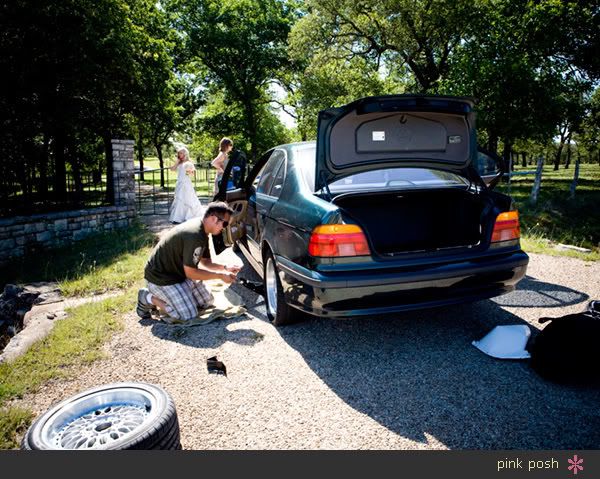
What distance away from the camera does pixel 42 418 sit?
2.31 m

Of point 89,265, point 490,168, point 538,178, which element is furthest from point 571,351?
point 538,178

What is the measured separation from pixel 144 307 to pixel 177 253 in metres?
0.77

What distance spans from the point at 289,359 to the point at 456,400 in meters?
1.31

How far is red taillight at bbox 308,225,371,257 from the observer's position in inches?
117

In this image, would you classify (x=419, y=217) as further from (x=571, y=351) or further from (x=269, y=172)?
(x=571, y=351)

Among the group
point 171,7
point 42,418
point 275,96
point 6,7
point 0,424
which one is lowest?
point 0,424

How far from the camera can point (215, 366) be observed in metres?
3.26

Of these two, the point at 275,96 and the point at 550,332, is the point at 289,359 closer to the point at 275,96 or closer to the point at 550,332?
the point at 550,332

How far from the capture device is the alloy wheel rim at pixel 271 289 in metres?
4.02

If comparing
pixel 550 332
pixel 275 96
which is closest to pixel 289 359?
pixel 550 332

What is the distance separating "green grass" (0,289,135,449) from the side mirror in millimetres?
3908

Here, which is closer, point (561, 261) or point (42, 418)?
point (42, 418)

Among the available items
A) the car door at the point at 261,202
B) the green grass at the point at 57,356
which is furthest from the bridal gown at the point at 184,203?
the green grass at the point at 57,356
